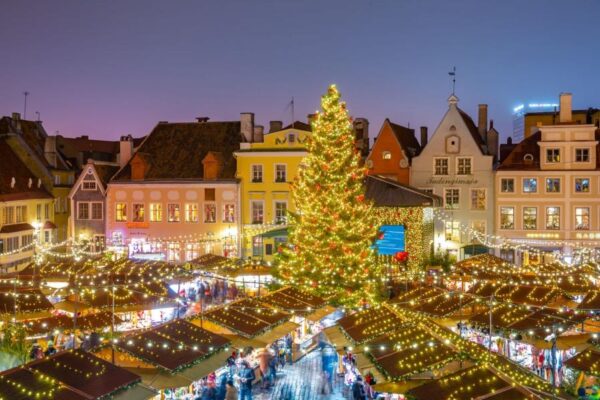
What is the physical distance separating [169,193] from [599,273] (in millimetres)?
26150

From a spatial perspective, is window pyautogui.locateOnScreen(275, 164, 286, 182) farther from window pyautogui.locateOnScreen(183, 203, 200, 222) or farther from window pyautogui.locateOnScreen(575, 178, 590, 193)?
window pyautogui.locateOnScreen(575, 178, 590, 193)

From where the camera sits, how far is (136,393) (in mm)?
14336

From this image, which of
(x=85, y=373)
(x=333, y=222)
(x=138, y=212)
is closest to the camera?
(x=85, y=373)

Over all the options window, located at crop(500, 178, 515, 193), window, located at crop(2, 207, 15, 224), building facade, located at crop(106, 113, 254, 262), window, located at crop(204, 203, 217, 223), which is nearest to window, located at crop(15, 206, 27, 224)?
window, located at crop(2, 207, 15, 224)

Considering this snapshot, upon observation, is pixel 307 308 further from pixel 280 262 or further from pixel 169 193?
pixel 169 193

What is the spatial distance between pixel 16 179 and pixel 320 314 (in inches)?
1085

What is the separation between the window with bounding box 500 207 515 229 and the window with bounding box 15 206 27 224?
29195 millimetres

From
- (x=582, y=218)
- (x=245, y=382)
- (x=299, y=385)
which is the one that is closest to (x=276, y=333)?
(x=299, y=385)

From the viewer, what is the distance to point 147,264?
103 feet

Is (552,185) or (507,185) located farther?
(507,185)

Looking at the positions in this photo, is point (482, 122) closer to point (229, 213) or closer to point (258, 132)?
point (258, 132)

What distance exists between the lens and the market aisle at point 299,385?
773 inches

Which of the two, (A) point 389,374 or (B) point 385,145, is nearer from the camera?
(A) point 389,374

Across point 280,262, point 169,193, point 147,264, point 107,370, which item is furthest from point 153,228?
point 107,370
